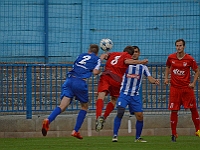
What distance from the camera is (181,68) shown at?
1480cm

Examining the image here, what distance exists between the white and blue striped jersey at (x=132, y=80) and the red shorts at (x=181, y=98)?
0.96 meters

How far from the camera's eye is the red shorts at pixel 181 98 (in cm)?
1480

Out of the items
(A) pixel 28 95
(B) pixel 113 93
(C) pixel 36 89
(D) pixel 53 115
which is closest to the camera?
(D) pixel 53 115

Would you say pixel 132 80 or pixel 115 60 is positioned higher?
pixel 115 60

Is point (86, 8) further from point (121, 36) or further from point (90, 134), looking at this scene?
point (90, 134)

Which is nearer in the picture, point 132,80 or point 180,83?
point 132,80

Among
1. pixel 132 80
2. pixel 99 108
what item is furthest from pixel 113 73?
pixel 99 108

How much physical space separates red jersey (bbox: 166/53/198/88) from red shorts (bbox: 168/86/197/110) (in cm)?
10

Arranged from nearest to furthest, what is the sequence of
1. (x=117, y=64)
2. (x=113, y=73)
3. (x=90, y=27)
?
1. (x=117, y=64)
2. (x=113, y=73)
3. (x=90, y=27)

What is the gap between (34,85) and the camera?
17.1 meters

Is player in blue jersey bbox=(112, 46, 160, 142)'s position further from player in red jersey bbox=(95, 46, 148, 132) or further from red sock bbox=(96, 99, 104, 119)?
red sock bbox=(96, 99, 104, 119)

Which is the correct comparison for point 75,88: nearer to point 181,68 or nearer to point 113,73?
point 113,73

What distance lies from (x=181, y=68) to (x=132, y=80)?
4.03ft

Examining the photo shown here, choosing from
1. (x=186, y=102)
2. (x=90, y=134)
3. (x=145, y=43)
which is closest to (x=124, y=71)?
(x=186, y=102)
